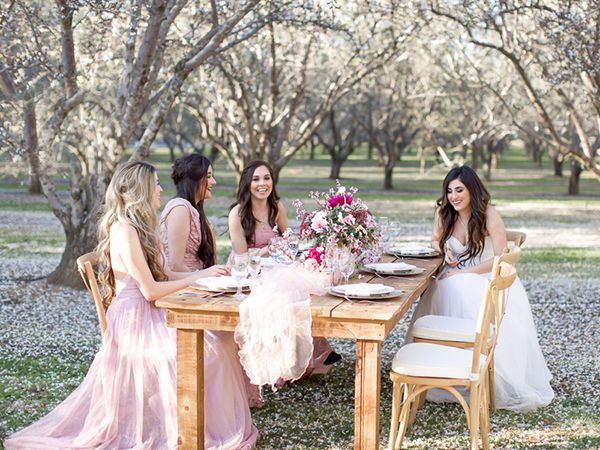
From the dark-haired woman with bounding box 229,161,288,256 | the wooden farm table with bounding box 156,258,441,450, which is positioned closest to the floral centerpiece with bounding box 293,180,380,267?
the wooden farm table with bounding box 156,258,441,450

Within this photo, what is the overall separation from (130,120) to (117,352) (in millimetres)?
5154

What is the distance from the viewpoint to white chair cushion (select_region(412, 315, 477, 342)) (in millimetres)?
5629

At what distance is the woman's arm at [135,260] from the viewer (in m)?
5.04

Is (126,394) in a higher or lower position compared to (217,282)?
lower

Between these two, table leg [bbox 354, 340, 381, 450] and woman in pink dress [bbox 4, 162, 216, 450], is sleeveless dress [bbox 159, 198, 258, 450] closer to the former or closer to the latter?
woman in pink dress [bbox 4, 162, 216, 450]

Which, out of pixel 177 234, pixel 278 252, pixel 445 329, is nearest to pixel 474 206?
pixel 445 329

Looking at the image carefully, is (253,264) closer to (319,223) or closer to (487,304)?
(319,223)

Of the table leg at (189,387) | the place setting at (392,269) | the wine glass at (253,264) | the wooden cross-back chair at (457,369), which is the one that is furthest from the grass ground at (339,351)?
the wine glass at (253,264)

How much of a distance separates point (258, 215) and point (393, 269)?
172cm

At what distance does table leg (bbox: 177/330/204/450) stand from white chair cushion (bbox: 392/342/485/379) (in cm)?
112

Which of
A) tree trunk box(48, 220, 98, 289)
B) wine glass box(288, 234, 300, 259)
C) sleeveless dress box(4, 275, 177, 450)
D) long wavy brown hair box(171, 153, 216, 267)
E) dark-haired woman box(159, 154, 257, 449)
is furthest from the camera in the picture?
tree trunk box(48, 220, 98, 289)

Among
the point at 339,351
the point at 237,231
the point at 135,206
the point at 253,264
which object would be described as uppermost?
the point at 135,206

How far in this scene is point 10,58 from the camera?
10.1m

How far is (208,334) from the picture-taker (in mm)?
5125
